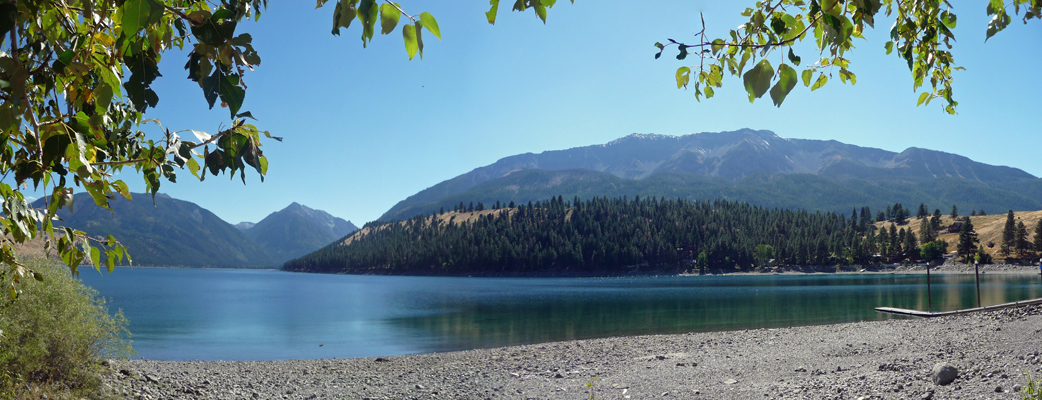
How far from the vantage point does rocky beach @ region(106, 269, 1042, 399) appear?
9.75m

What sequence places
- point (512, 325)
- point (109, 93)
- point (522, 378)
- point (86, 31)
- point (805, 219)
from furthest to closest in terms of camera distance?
point (805, 219) → point (512, 325) → point (522, 378) → point (86, 31) → point (109, 93)

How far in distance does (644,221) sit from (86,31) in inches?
6293

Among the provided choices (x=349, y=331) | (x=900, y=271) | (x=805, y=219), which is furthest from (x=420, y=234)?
(x=349, y=331)

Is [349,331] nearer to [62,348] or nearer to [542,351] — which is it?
[542,351]

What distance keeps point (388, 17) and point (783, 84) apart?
1375 millimetres

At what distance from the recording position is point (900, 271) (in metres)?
104

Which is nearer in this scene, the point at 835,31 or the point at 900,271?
the point at 835,31

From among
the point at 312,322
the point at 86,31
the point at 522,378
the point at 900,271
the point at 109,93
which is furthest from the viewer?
the point at 900,271

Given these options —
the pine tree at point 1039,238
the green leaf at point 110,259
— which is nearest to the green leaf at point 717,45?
the green leaf at point 110,259

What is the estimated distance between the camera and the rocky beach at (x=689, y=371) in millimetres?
9750

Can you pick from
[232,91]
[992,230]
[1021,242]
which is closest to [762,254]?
[1021,242]

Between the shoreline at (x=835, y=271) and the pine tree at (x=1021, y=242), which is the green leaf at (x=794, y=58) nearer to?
the shoreline at (x=835, y=271)

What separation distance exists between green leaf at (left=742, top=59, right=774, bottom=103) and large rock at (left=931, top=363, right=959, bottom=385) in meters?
10.4

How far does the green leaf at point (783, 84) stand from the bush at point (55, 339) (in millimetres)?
11582
